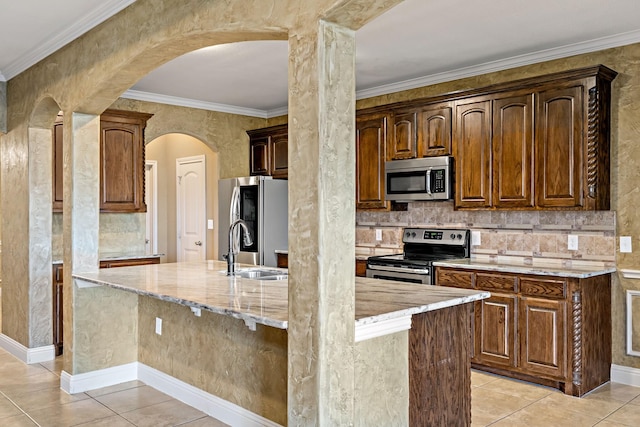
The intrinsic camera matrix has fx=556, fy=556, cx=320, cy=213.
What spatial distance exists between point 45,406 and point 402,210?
352 cm

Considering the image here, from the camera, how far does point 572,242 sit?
439cm

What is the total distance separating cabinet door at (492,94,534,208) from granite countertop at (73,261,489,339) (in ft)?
5.39

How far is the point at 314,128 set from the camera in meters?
2.12

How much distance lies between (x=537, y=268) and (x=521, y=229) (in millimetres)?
667

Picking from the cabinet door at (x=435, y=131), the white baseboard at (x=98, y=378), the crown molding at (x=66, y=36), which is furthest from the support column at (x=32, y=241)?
the cabinet door at (x=435, y=131)

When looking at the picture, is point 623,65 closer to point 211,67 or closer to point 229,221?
point 211,67

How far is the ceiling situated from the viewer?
3.56 meters

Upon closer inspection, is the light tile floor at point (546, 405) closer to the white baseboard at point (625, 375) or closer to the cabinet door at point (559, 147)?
the white baseboard at point (625, 375)

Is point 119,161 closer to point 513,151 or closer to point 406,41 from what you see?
point 406,41

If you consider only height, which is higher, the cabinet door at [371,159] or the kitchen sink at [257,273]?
the cabinet door at [371,159]

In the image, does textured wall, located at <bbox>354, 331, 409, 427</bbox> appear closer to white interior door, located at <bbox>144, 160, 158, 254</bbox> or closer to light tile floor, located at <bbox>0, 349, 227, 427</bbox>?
light tile floor, located at <bbox>0, 349, 227, 427</bbox>

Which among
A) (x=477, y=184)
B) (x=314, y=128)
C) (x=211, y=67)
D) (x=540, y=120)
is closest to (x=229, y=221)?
(x=211, y=67)

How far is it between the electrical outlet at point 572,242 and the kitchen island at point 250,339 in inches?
69.1

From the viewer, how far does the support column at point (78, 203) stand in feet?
13.1
